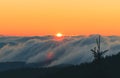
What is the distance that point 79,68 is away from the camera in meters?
167

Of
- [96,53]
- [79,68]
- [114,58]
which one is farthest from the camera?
[79,68]

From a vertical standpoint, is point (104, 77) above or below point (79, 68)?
below

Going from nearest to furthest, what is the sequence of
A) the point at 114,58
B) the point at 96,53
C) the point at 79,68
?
the point at 96,53, the point at 114,58, the point at 79,68

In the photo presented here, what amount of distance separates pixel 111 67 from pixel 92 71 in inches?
200

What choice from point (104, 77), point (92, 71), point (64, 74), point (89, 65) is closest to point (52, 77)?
point (64, 74)

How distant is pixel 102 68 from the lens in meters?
143

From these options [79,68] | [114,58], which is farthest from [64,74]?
[114,58]

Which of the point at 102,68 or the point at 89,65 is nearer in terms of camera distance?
the point at 102,68

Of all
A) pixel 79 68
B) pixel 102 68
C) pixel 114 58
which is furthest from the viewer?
pixel 79 68

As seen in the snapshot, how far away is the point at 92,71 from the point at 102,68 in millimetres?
3357

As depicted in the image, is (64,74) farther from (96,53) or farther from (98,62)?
(96,53)

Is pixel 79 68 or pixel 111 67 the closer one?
pixel 111 67

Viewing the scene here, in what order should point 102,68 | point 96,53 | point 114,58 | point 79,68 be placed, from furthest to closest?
point 79,68 → point 114,58 → point 102,68 → point 96,53

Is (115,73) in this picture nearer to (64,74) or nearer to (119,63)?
(119,63)
